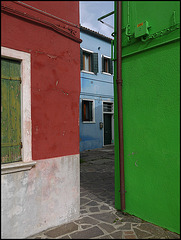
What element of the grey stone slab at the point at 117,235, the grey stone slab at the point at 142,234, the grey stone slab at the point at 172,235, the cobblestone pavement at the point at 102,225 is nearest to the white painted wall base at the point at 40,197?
the cobblestone pavement at the point at 102,225

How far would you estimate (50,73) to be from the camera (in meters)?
3.66

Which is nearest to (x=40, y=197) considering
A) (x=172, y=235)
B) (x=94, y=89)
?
(x=172, y=235)

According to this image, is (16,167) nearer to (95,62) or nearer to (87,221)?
(87,221)

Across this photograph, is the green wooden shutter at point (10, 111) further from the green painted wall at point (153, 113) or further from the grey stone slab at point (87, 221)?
the green painted wall at point (153, 113)

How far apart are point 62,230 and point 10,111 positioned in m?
2.03

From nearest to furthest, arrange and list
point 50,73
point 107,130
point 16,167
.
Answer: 1. point 16,167
2. point 50,73
3. point 107,130

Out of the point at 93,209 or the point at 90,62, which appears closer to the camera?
the point at 93,209

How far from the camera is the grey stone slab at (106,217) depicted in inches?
156

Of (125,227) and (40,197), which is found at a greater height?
(40,197)

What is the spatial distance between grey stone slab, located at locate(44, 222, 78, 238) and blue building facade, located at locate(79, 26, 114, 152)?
930 cm

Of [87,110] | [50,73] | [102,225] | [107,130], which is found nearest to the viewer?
[50,73]

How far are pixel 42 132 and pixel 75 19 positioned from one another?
6.93 feet

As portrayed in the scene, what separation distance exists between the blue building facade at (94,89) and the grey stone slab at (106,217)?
8913 mm

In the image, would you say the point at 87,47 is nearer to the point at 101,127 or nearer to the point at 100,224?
the point at 101,127
